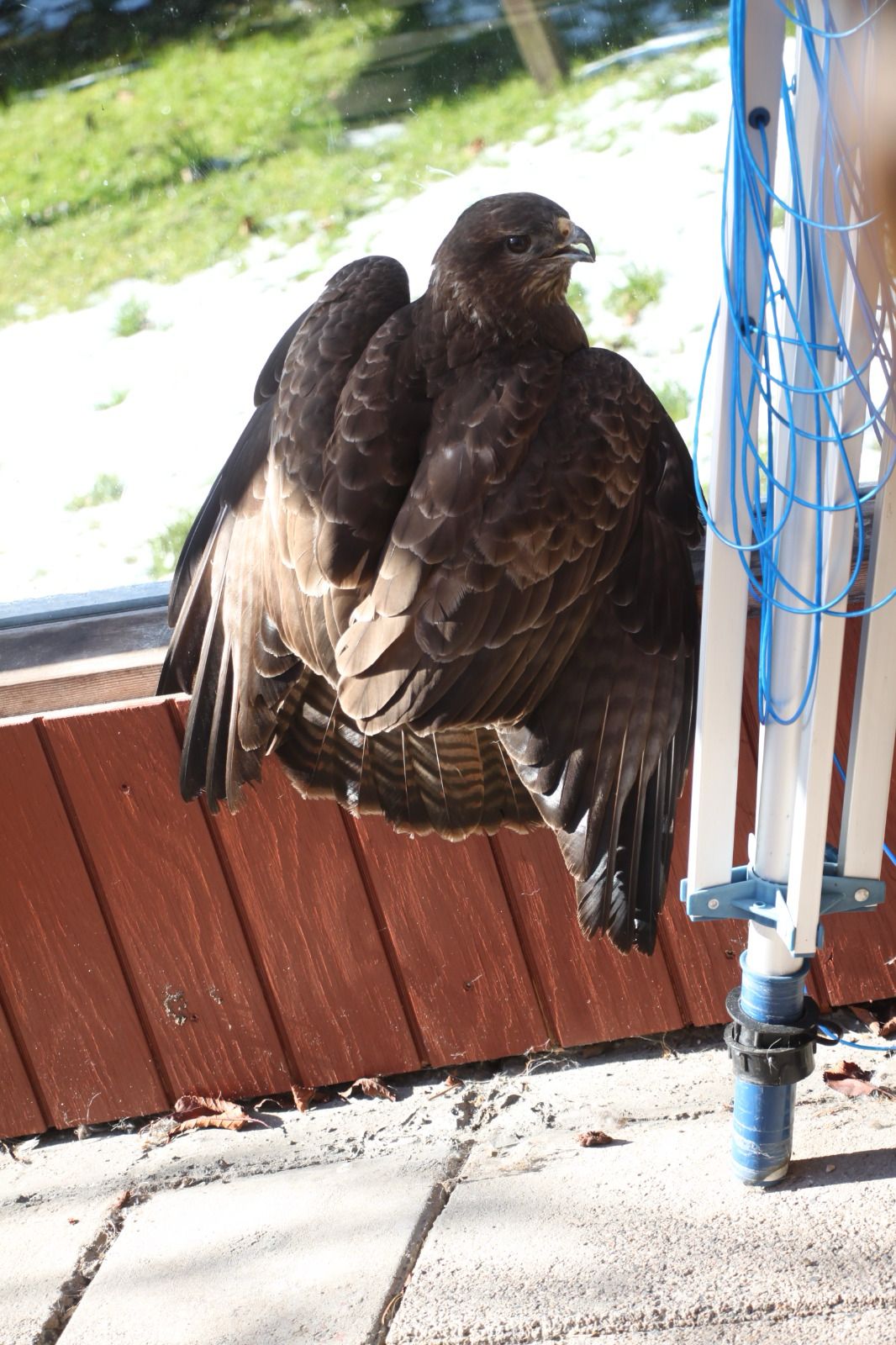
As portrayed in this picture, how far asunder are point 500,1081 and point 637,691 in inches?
41.8

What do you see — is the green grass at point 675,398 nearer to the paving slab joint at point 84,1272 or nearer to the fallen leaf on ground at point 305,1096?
the fallen leaf on ground at point 305,1096

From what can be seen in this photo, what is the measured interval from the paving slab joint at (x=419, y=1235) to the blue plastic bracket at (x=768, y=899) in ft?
2.54

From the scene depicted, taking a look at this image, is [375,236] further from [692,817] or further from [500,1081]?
[500,1081]

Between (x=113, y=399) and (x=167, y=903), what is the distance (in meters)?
0.98

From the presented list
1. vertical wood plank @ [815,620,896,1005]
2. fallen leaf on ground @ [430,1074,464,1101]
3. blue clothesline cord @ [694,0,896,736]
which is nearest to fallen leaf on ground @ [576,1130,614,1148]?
fallen leaf on ground @ [430,1074,464,1101]

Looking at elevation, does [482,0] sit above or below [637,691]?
above

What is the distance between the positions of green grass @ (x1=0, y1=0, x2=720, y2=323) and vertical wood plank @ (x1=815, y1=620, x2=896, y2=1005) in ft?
4.24

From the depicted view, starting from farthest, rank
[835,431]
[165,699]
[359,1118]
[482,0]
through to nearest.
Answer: [359,1118] < [165,699] < [482,0] < [835,431]

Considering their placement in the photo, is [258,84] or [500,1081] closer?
[258,84]

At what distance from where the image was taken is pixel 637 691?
79.4 inches

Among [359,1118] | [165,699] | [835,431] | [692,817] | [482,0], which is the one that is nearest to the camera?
[835,431]

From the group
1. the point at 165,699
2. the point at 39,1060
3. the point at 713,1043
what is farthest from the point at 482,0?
the point at 39,1060

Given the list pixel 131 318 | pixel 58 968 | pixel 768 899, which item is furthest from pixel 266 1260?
pixel 131 318

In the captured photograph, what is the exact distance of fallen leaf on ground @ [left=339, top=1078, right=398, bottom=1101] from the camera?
8.84 feet
